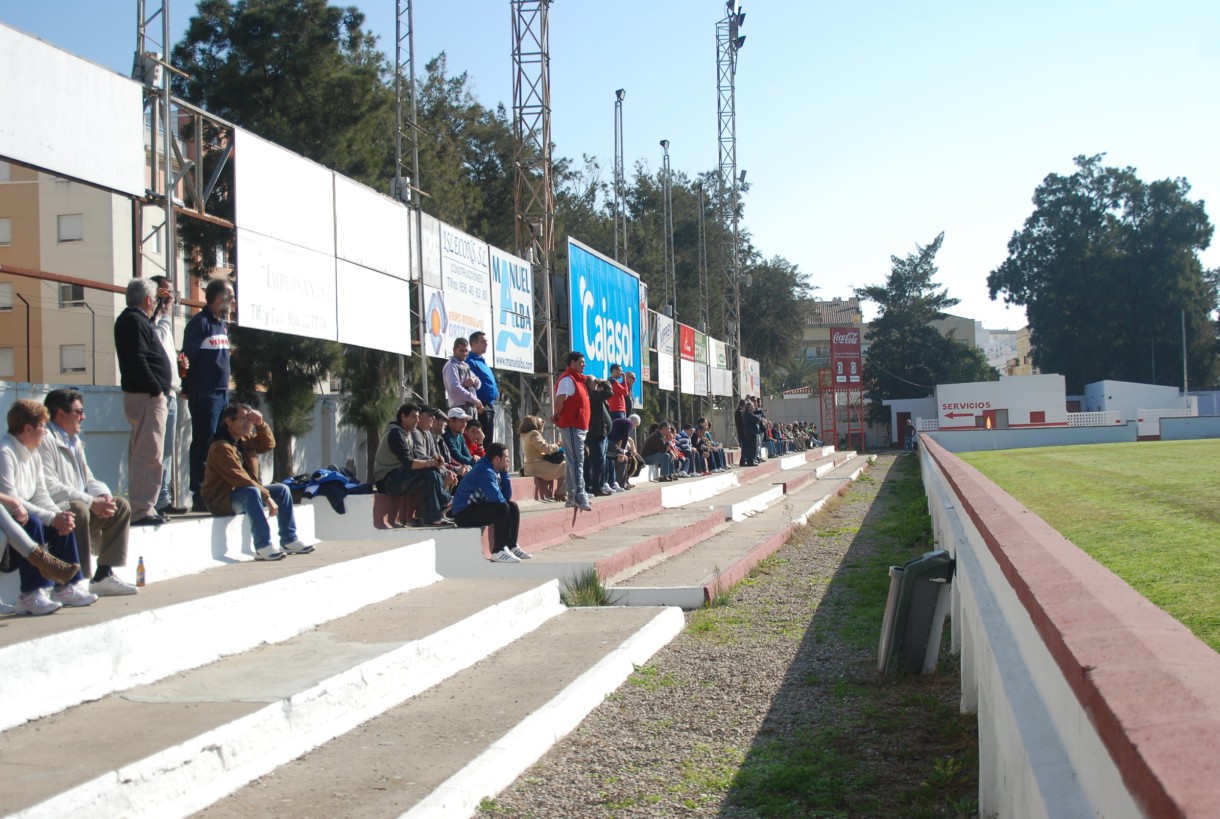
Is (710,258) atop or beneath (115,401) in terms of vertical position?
atop

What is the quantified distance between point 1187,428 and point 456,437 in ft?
158

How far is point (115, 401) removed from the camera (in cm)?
1753

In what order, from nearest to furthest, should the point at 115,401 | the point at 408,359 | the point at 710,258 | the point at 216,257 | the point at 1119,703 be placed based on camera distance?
the point at 1119,703, the point at 115,401, the point at 216,257, the point at 408,359, the point at 710,258

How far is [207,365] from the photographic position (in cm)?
795

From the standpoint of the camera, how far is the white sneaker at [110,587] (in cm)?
570

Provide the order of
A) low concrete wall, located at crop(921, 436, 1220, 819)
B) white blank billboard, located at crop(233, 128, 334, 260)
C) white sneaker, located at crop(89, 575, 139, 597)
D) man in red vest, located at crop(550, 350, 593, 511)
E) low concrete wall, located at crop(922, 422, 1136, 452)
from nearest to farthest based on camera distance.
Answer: low concrete wall, located at crop(921, 436, 1220, 819), white sneaker, located at crop(89, 575, 139, 597), white blank billboard, located at crop(233, 128, 334, 260), man in red vest, located at crop(550, 350, 593, 511), low concrete wall, located at crop(922, 422, 1136, 452)

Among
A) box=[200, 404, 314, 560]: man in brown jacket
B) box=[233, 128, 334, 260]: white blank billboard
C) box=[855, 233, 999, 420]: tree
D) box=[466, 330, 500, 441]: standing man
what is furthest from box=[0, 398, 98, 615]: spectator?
box=[855, 233, 999, 420]: tree

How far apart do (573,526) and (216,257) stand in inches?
504

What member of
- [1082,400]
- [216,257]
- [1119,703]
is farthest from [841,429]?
[1119,703]

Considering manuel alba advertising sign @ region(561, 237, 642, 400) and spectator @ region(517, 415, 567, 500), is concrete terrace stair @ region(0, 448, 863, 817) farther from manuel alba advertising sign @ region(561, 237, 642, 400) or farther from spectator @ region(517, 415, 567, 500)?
manuel alba advertising sign @ region(561, 237, 642, 400)

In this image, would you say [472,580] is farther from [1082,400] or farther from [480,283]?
[1082,400]

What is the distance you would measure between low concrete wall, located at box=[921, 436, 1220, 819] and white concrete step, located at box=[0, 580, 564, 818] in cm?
255

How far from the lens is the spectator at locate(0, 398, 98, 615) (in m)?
5.10

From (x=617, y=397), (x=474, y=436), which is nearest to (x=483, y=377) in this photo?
(x=474, y=436)
